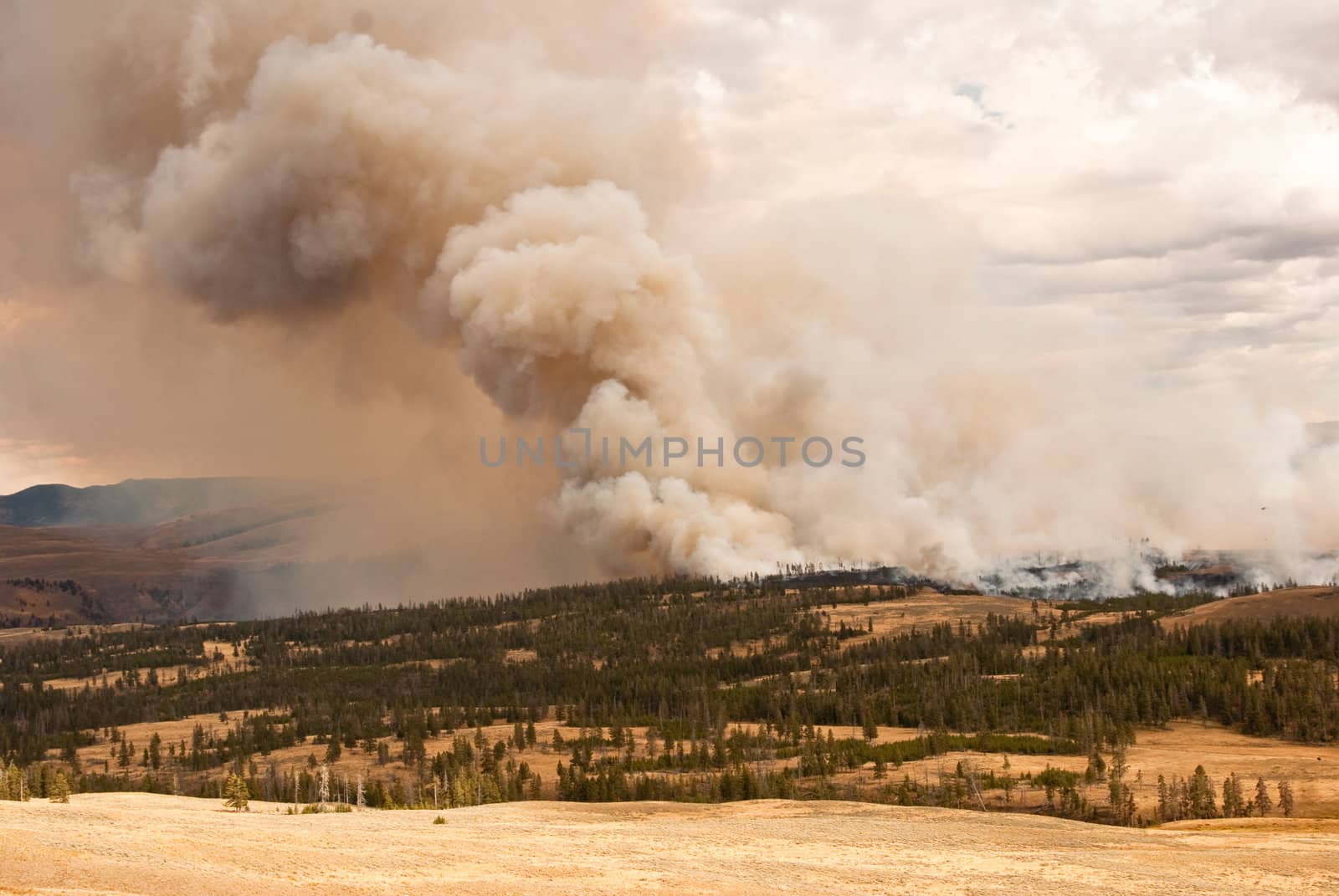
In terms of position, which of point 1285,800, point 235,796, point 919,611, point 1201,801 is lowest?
point 1285,800

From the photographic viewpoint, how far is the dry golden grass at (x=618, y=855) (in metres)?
35.2

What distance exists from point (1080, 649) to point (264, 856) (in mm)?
116046

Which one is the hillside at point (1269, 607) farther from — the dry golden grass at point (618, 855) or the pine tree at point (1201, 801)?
the dry golden grass at point (618, 855)

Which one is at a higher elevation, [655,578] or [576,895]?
[655,578]

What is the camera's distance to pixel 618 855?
44.2 m

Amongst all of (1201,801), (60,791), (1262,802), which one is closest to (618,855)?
(60,791)

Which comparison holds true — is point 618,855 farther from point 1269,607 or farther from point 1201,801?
point 1269,607

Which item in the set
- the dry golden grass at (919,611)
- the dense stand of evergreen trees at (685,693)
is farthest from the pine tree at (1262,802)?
the dry golden grass at (919,611)

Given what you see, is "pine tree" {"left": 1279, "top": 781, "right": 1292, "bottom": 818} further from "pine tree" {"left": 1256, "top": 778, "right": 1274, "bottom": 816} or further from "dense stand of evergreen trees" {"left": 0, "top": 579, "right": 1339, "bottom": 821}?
"dense stand of evergreen trees" {"left": 0, "top": 579, "right": 1339, "bottom": 821}

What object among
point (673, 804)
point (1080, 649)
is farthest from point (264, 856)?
point (1080, 649)

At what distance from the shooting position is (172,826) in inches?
1763

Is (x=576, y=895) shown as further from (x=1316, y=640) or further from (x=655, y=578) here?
(x=655, y=578)

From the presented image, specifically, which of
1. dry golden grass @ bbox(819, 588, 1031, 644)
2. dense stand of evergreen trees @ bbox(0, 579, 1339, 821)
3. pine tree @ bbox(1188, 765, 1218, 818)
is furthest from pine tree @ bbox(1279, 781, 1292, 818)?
dry golden grass @ bbox(819, 588, 1031, 644)

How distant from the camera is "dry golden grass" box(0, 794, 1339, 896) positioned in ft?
116
